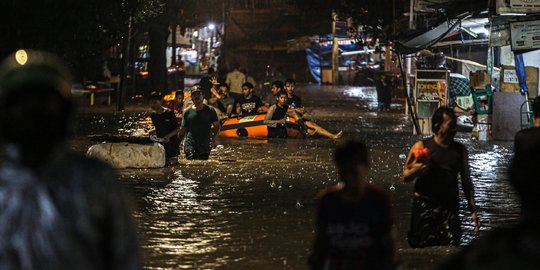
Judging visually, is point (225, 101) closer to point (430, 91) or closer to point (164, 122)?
point (430, 91)

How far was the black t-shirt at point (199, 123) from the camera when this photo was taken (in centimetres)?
1697

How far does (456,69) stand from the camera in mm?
33656

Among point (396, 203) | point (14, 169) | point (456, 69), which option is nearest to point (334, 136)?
point (396, 203)

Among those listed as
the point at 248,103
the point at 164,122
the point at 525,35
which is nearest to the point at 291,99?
the point at 248,103

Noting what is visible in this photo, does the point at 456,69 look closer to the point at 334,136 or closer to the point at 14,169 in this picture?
the point at 334,136

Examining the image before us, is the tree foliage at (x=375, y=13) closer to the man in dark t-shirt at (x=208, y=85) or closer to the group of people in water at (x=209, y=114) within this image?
the man in dark t-shirt at (x=208, y=85)

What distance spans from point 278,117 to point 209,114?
510cm

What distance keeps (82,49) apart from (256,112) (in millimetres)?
9987

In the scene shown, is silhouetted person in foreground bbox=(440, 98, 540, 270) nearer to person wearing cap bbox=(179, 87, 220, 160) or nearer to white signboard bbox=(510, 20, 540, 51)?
person wearing cap bbox=(179, 87, 220, 160)

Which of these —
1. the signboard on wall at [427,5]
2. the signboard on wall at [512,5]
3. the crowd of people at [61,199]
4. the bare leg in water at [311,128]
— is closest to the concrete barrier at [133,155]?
the bare leg in water at [311,128]

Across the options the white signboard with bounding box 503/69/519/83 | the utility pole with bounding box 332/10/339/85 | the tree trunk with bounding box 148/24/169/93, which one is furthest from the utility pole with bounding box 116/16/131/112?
the utility pole with bounding box 332/10/339/85

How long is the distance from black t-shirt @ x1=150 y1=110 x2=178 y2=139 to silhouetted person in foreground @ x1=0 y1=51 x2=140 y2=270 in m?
12.6

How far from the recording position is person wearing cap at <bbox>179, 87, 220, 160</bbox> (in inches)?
667

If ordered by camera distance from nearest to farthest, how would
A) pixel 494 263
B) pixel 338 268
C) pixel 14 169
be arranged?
pixel 494 263
pixel 14 169
pixel 338 268
